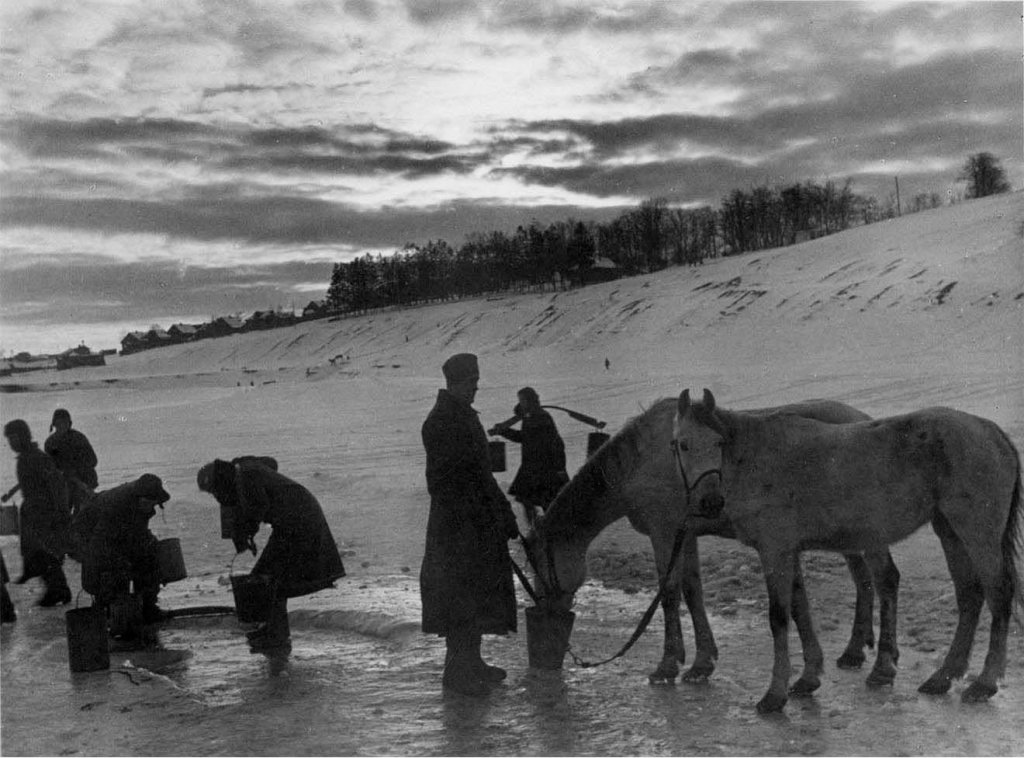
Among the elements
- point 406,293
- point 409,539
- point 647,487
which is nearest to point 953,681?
point 647,487

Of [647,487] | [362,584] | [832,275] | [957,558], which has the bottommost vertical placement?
[362,584]

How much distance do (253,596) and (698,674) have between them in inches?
129

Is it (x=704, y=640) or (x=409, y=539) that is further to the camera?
(x=409, y=539)

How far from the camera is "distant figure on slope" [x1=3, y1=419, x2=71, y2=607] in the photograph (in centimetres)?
1012

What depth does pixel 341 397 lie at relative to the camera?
38.5m

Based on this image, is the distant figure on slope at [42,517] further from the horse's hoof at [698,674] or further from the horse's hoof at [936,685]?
the horse's hoof at [936,685]

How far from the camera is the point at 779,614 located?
593 cm

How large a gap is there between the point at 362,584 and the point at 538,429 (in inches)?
103

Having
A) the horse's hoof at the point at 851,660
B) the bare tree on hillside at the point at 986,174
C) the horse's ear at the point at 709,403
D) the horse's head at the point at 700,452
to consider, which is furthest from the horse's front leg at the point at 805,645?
the bare tree on hillside at the point at 986,174

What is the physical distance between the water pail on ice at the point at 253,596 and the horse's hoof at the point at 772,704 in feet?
12.0

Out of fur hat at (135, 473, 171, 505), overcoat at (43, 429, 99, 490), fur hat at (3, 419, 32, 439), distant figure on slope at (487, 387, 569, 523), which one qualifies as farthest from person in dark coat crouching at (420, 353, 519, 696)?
overcoat at (43, 429, 99, 490)

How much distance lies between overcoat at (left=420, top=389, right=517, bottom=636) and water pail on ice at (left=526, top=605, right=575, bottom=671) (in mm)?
364

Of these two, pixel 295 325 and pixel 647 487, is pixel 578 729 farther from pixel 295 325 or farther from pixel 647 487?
pixel 295 325

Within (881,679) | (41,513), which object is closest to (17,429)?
(41,513)
